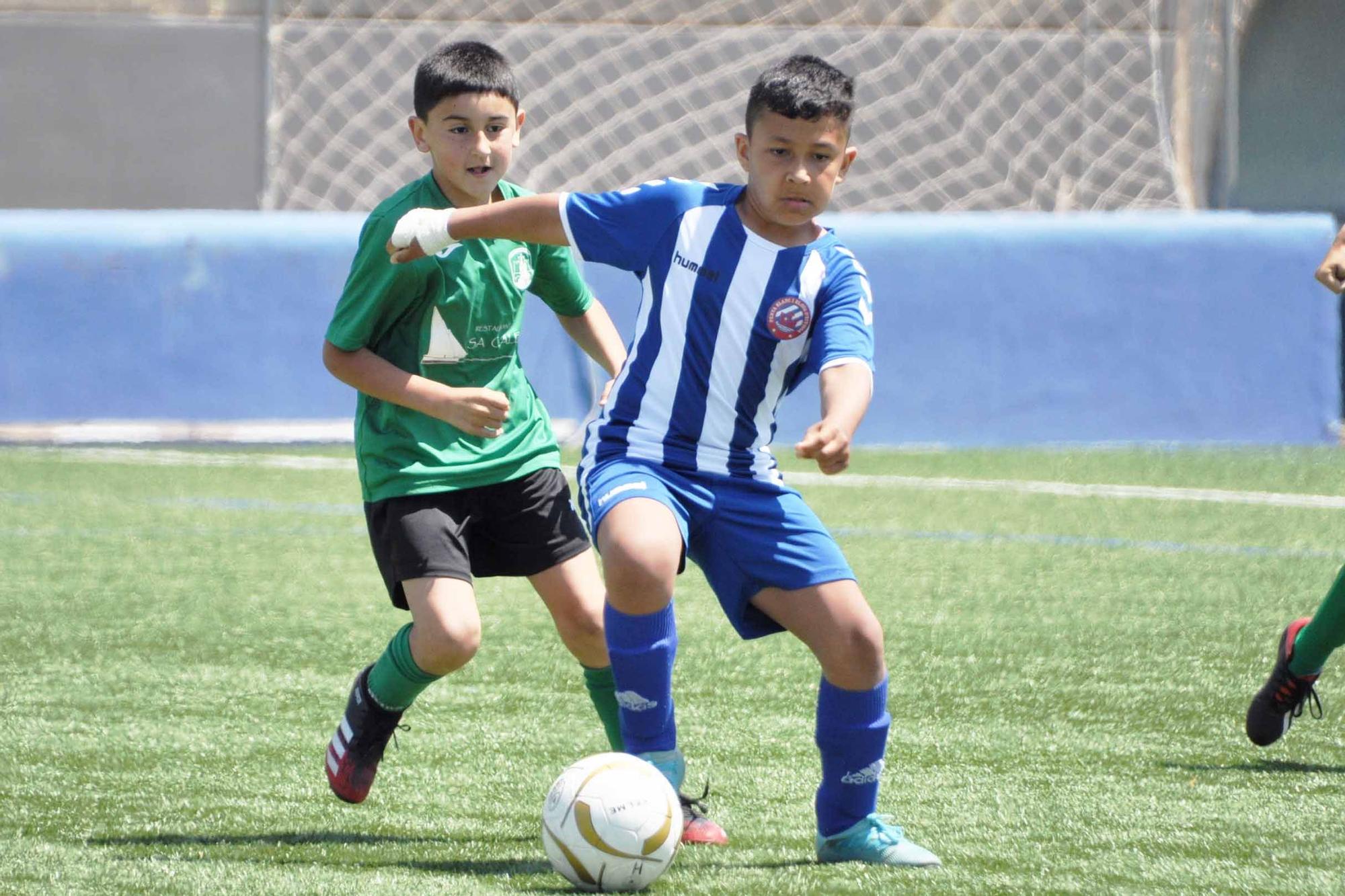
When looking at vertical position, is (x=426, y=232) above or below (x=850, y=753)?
above

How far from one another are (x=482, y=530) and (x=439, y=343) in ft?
1.15

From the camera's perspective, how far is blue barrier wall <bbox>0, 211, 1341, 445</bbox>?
8914 millimetres

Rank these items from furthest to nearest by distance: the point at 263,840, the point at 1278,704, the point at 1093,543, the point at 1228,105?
1. the point at 1228,105
2. the point at 1093,543
3. the point at 1278,704
4. the point at 263,840

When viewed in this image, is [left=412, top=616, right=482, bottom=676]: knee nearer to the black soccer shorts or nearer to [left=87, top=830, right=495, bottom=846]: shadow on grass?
the black soccer shorts

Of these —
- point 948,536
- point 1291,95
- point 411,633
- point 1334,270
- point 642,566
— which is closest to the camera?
point 642,566

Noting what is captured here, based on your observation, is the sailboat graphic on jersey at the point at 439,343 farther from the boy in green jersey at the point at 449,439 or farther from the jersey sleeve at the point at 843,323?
the jersey sleeve at the point at 843,323

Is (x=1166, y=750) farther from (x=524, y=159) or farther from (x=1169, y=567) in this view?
(x=524, y=159)

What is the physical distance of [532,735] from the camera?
12.8 feet

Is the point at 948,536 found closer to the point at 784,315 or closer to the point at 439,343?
the point at 439,343

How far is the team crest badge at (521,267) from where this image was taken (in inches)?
134

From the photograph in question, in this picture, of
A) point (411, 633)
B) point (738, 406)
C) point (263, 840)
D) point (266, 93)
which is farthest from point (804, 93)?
point (266, 93)

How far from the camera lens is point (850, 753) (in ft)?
9.67

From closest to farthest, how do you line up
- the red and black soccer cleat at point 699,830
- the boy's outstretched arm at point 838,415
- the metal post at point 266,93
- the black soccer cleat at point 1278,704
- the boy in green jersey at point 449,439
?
1. the boy's outstretched arm at point 838,415
2. the red and black soccer cleat at point 699,830
3. the boy in green jersey at point 449,439
4. the black soccer cleat at point 1278,704
5. the metal post at point 266,93

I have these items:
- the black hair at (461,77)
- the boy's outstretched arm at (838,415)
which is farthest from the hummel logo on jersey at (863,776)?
the black hair at (461,77)
